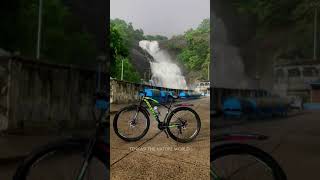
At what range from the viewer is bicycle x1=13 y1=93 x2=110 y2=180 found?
2141 millimetres

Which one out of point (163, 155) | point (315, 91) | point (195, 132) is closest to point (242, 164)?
point (195, 132)

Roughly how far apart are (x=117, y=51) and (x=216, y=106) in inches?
24.2

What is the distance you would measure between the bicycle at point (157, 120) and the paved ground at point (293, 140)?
0.14 m

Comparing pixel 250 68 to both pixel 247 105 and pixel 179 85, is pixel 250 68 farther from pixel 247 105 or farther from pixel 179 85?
pixel 179 85

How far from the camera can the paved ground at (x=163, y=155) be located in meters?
2.20

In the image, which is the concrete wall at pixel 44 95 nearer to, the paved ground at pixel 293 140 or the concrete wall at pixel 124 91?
the concrete wall at pixel 124 91

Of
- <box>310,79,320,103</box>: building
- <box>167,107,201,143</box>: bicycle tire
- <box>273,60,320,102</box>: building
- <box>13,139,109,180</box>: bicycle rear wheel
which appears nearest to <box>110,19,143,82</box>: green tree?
<box>167,107,201,143</box>: bicycle tire

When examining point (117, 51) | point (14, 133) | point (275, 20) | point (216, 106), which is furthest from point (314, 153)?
point (14, 133)

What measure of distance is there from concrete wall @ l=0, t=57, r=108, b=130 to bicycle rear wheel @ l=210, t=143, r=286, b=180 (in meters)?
0.71

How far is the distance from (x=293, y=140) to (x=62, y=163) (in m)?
1.24

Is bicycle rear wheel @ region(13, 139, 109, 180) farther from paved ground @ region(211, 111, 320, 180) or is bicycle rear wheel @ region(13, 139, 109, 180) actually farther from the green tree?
paved ground @ region(211, 111, 320, 180)

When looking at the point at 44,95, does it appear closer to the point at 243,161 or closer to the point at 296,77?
the point at 243,161

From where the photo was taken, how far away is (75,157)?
2.21 metres

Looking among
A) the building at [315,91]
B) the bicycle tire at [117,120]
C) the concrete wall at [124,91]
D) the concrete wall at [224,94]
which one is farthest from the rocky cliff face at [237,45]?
the bicycle tire at [117,120]
